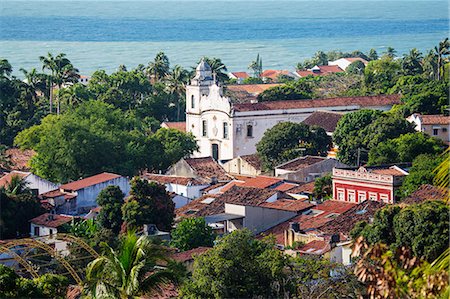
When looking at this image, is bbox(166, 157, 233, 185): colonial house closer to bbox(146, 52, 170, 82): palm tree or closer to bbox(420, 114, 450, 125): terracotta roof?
bbox(420, 114, 450, 125): terracotta roof

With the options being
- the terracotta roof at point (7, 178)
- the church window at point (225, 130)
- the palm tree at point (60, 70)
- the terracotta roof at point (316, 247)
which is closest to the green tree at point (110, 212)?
the terracotta roof at point (7, 178)

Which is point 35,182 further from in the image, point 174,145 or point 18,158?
point 18,158

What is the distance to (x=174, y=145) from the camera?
4153cm

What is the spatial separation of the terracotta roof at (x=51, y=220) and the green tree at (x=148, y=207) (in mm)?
1609

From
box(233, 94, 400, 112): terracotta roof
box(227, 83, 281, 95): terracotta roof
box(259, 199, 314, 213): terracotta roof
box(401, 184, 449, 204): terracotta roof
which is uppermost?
box(233, 94, 400, 112): terracotta roof

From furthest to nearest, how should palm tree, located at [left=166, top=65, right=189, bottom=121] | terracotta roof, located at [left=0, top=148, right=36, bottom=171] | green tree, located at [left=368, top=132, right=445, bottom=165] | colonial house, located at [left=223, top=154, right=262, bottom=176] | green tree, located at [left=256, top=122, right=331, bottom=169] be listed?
1. palm tree, located at [left=166, top=65, right=189, bottom=121]
2. colonial house, located at [left=223, top=154, right=262, bottom=176]
3. terracotta roof, located at [left=0, top=148, right=36, bottom=171]
4. green tree, located at [left=256, top=122, right=331, bottom=169]
5. green tree, located at [left=368, top=132, right=445, bottom=165]

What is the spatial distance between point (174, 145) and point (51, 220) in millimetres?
13465

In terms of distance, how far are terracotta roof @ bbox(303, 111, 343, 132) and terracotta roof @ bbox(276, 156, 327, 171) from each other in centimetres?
599

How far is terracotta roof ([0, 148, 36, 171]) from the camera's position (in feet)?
132

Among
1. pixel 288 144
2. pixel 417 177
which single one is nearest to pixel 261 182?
pixel 417 177

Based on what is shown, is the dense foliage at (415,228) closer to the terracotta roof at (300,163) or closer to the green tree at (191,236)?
the green tree at (191,236)

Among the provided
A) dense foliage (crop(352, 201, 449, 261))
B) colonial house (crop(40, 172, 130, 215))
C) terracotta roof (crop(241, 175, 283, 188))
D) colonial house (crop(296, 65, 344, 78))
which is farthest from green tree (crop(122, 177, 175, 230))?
colonial house (crop(296, 65, 344, 78))

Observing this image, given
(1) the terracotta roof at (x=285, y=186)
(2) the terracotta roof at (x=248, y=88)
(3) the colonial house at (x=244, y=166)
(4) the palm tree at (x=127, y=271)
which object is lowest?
(3) the colonial house at (x=244, y=166)

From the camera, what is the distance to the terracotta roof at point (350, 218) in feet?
84.2
